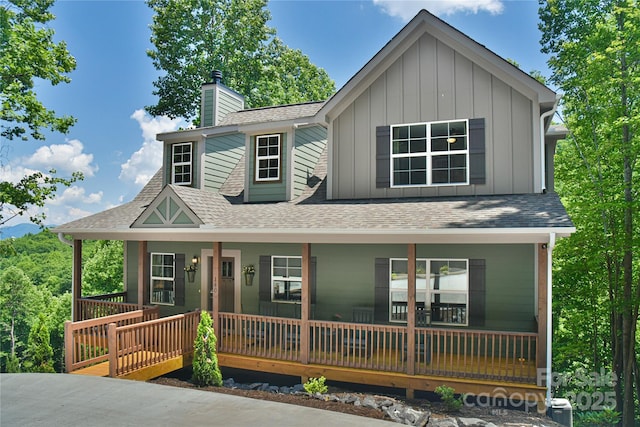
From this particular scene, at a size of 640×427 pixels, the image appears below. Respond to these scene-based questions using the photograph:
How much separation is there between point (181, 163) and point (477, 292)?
9.23 meters

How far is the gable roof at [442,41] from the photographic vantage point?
9.38 meters

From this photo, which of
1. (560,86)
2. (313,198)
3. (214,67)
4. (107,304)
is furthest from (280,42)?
(107,304)

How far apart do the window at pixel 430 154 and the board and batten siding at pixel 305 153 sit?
281cm

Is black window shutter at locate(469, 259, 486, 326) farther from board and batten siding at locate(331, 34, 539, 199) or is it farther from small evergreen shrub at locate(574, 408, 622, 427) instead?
small evergreen shrub at locate(574, 408, 622, 427)

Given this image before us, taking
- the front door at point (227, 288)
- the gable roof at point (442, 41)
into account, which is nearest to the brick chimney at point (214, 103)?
the front door at point (227, 288)

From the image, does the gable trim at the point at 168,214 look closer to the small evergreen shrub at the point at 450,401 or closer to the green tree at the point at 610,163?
the small evergreen shrub at the point at 450,401

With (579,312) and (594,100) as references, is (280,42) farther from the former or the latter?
(579,312)

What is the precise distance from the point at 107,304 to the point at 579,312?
13960 millimetres

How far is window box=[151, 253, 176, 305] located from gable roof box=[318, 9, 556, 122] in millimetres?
6258

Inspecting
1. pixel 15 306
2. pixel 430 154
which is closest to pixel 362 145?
pixel 430 154

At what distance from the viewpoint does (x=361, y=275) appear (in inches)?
421

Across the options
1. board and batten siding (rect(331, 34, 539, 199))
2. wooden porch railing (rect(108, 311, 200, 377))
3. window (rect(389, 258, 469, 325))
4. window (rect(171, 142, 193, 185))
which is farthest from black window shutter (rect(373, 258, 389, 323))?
window (rect(171, 142, 193, 185))

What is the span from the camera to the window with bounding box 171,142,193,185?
13633 millimetres

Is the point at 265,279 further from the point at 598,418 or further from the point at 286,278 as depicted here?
the point at 598,418
